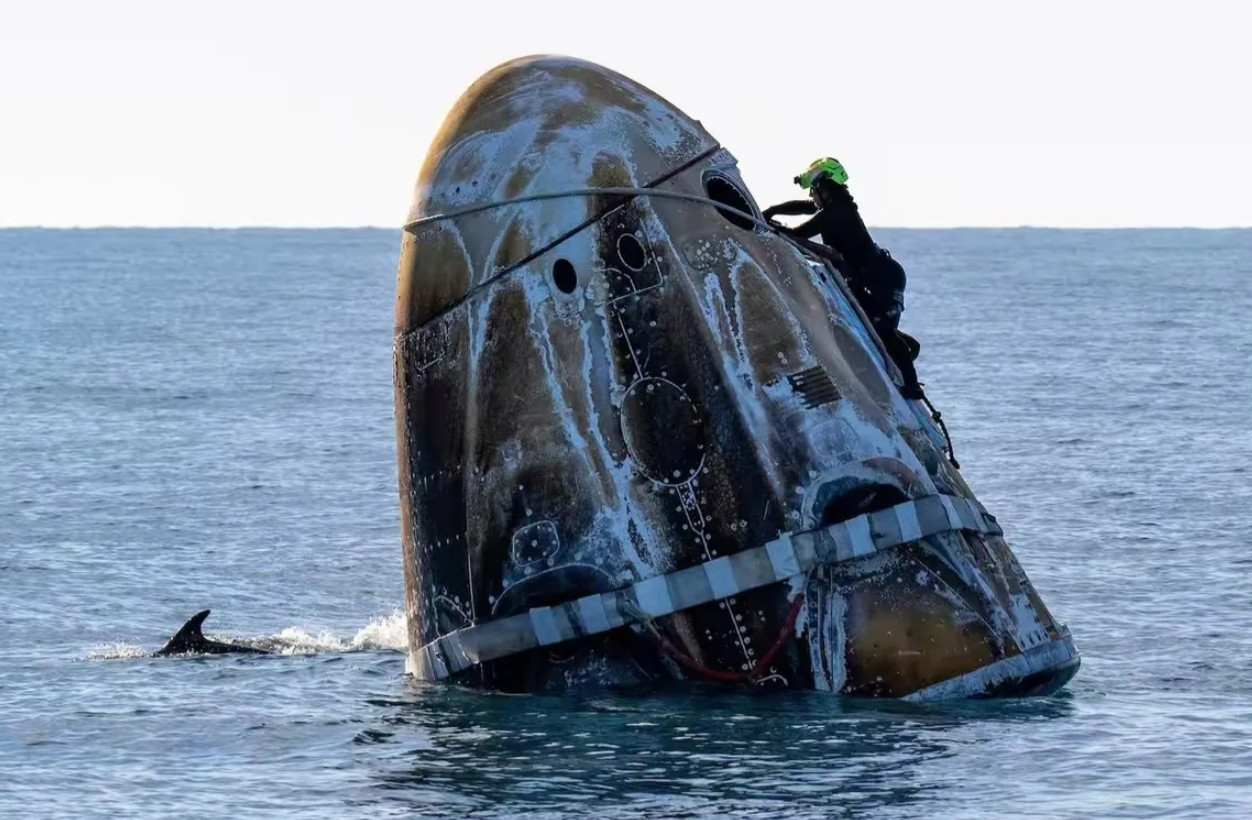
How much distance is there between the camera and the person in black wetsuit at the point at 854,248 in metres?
17.5

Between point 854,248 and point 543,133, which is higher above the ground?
point 543,133

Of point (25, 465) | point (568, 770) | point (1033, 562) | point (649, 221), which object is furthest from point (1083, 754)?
point (25, 465)

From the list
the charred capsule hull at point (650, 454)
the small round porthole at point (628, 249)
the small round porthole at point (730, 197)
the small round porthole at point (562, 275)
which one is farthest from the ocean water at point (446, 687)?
the small round porthole at point (730, 197)

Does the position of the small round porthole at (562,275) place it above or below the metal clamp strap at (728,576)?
above

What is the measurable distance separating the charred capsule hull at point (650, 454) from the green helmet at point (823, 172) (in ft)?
3.99

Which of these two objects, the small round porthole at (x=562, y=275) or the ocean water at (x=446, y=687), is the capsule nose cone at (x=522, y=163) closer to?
the small round porthole at (x=562, y=275)

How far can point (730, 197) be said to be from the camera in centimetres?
1684

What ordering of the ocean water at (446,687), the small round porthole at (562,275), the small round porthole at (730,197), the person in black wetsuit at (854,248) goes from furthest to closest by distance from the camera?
1. the person in black wetsuit at (854,248)
2. the small round porthole at (730,197)
3. the small round porthole at (562,275)
4. the ocean water at (446,687)

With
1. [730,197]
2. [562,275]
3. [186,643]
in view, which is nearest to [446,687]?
[562,275]

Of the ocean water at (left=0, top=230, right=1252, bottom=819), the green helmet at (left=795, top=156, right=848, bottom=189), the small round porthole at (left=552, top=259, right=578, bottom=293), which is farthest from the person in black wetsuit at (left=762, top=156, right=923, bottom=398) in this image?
the ocean water at (left=0, top=230, right=1252, bottom=819)

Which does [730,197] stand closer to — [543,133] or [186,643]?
[543,133]

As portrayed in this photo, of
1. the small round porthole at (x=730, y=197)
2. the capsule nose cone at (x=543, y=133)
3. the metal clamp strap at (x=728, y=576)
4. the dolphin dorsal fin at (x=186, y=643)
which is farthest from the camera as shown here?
the dolphin dorsal fin at (x=186, y=643)

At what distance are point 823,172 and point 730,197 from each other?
1038 millimetres

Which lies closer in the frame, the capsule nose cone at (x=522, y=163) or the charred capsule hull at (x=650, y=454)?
the charred capsule hull at (x=650, y=454)
